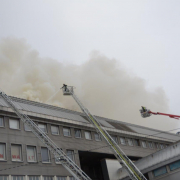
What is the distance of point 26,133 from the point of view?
108ft

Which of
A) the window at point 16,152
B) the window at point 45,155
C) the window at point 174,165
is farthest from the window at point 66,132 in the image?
the window at point 174,165

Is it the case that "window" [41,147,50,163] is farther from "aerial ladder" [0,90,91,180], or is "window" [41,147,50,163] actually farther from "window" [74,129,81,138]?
"window" [74,129,81,138]

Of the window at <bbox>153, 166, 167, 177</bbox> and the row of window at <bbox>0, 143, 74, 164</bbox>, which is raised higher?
the row of window at <bbox>0, 143, 74, 164</bbox>

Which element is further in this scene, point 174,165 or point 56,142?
point 56,142

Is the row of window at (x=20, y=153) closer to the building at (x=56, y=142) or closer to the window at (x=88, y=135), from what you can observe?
the building at (x=56, y=142)

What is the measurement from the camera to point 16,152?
30.9m

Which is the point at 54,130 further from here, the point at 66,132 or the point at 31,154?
the point at 31,154

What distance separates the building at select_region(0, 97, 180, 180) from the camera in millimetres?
30156

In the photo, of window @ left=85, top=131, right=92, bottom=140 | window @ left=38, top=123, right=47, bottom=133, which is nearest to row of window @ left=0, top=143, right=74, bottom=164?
window @ left=38, top=123, right=47, bottom=133

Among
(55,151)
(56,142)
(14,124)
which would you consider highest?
(14,124)

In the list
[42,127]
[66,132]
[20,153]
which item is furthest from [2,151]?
[66,132]

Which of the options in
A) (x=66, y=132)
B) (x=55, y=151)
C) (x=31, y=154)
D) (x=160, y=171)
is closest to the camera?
(x=55, y=151)

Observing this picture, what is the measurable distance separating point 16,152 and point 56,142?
633cm

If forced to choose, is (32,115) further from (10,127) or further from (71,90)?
(71,90)
